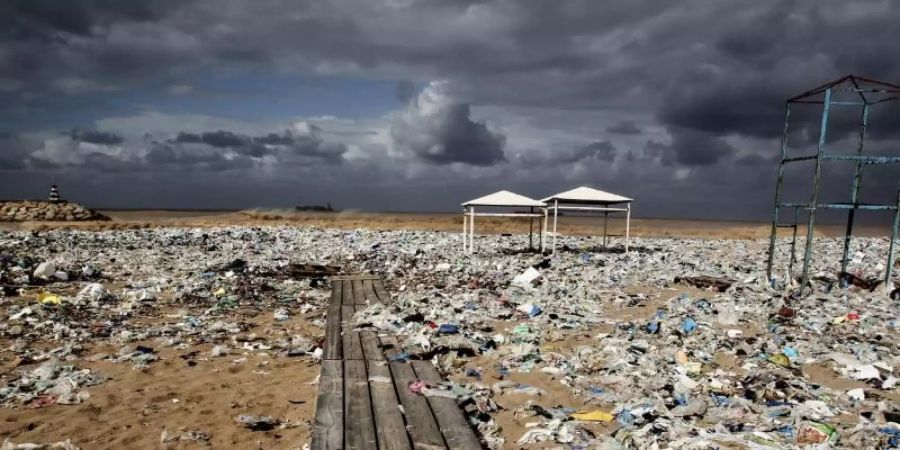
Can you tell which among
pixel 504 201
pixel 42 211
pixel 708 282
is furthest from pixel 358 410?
pixel 42 211

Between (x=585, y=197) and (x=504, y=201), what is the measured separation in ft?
7.69

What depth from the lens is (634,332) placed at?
7.26 meters

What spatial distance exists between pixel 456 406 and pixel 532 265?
30.2 feet

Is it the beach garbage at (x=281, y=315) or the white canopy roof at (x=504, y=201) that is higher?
the white canopy roof at (x=504, y=201)

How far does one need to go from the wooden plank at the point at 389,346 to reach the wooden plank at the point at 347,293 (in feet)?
8.52

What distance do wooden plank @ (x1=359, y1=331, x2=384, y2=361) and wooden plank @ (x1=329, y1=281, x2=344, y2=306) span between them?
7.61 feet

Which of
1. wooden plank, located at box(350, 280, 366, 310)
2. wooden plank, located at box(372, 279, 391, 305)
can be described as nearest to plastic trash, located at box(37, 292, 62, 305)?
wooden plank, located at box(350, 280, 366, 310)

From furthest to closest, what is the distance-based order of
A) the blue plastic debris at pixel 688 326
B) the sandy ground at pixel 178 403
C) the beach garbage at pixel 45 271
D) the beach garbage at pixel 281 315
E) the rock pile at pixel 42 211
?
the rock pile at pixel 42 211 < the beach garbage at pixel 45 271 < the beach garbage at pixel 281 315 < the blue plastic debris at pixel 688 326 < the sandy ground at pixel 178 403

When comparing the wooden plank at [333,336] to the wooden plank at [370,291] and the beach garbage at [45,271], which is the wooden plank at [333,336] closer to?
the wooden plank at [370,291]

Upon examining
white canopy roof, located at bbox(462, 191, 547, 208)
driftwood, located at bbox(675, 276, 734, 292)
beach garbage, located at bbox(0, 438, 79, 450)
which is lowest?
beach garbage, located at bbox(0, 438, 79, 450)

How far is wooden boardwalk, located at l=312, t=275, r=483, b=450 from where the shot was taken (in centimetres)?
379

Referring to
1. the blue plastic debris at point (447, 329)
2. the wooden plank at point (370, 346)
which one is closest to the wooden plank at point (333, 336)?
the wooden plank at point (370, 346)

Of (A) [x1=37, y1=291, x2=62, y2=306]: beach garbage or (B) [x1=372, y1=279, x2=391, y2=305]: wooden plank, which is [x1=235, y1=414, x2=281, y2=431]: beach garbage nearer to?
(B) [x1=372, y1=279, x2=391, y2=305]: wooden plank

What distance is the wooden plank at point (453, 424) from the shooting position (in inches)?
149
